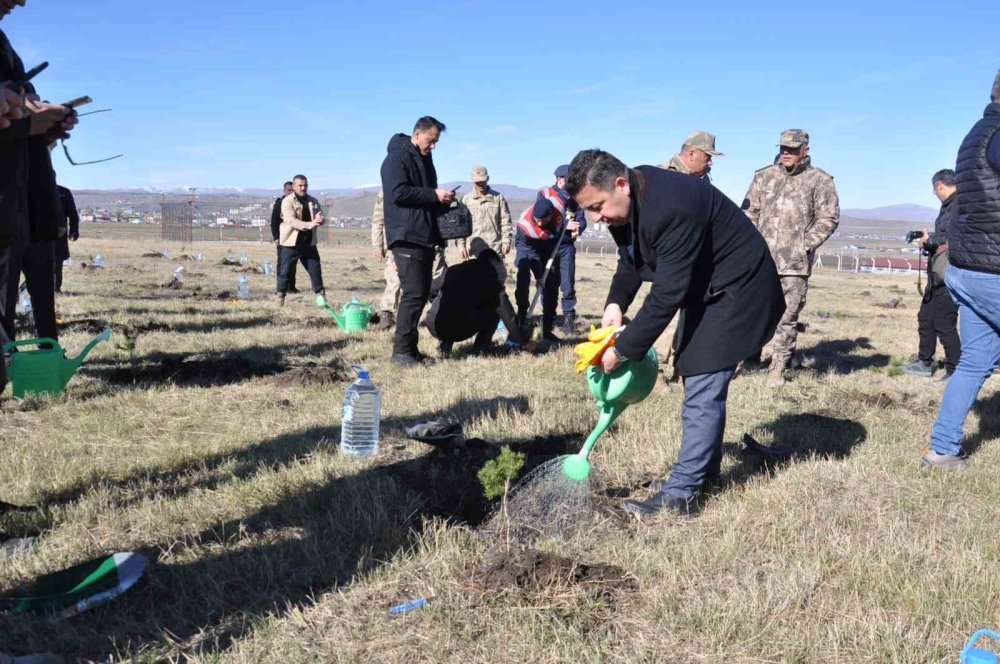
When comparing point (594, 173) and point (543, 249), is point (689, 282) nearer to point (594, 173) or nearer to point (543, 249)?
point (594, 173)

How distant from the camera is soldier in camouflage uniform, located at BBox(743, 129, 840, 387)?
23.8ft

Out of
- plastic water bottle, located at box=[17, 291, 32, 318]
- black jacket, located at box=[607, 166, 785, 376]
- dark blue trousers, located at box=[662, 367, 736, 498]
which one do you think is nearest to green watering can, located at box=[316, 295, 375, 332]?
plastic water bottle, located at box=[17, 291, 32, 318]

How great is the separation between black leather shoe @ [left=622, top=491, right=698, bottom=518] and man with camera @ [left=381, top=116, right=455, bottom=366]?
3889 mm

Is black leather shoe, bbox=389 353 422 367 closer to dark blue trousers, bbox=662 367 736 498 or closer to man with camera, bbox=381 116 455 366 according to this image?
man with camera, bbox=381 116 455 366

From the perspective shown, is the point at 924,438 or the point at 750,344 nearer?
the point at 750,344

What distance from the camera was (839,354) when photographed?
975 cm

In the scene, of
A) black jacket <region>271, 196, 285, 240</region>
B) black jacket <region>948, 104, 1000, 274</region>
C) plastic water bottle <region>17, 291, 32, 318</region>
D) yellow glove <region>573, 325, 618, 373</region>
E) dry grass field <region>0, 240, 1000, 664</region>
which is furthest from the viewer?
black jacket <region>271, 196, 285, 240</region>

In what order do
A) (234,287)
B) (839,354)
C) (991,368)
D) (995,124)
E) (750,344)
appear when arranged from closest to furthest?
(750,344) → (995,124) → (991,368) → (839,354) → (234,287)

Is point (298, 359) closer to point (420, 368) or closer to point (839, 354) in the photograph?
point (420, 368)

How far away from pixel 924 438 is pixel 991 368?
96 cm

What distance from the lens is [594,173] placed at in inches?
136

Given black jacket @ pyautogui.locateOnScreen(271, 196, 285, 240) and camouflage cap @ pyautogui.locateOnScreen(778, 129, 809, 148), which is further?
black jacket @ pyautogui.locateOnScreen(271, 196, 285, 240)

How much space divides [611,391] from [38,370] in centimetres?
451

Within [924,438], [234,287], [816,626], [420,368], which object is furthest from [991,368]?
[234,287]
